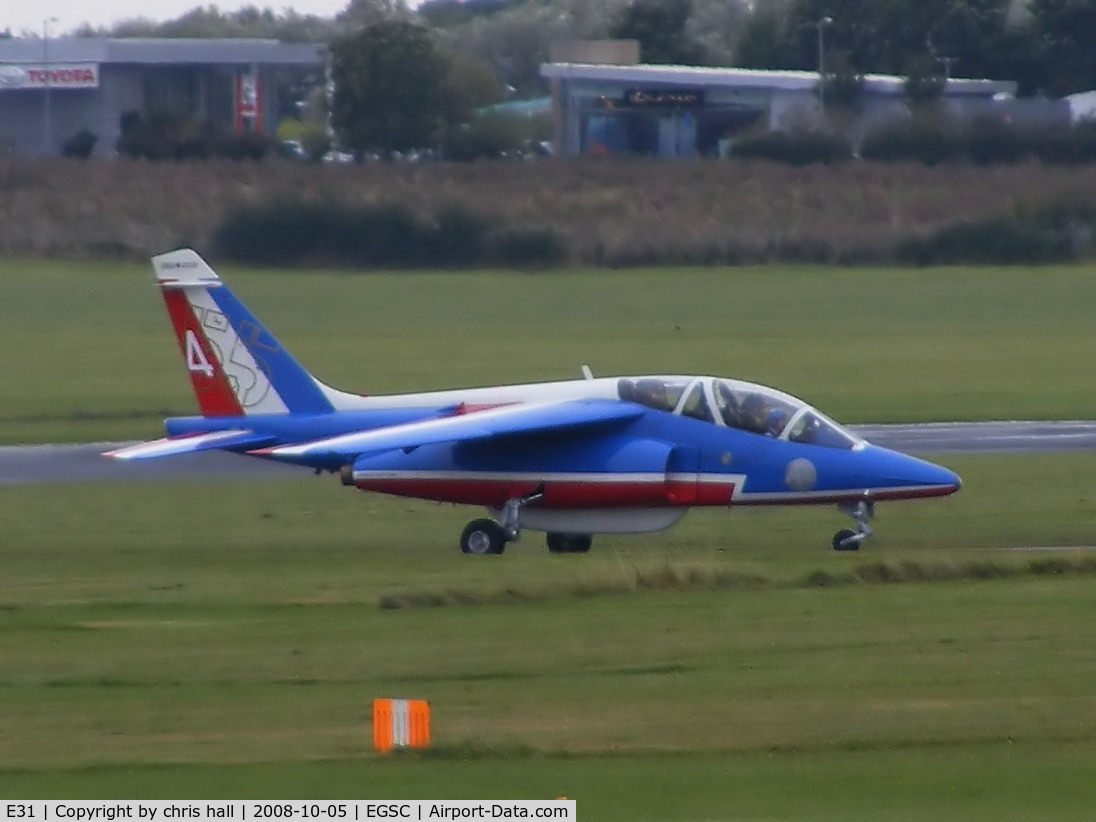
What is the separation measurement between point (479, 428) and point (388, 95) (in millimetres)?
50649

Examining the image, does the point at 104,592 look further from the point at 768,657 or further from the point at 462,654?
the point at 768,657

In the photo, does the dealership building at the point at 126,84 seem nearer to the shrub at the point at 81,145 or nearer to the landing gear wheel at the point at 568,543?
the shrub at the point at 81,145

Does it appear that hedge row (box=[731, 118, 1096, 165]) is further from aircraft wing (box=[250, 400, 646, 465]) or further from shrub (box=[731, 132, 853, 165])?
aircraft wing (box=[250, 400, 646, 465])

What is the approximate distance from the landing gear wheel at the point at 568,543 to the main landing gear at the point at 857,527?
2.72 meters

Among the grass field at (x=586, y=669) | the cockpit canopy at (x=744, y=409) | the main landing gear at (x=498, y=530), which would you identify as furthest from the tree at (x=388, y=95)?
the main landing gear at (x=498, y=530)

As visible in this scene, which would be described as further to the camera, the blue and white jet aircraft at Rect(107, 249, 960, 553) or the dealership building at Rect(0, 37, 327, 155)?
the dealership building at Rect(0, 37, 327, 155)

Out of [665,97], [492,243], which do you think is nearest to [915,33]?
[665,97]

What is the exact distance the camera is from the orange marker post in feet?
39.4

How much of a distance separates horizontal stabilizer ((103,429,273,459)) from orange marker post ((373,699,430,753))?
1002 centimetres

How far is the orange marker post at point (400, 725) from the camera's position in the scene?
12023 millimetres

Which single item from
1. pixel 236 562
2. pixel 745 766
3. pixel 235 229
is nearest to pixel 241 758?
pixel 745 766

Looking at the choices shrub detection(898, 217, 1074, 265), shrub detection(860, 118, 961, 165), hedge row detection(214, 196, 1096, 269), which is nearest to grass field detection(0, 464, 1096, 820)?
hedge row detection(214, 196, 1096, 269)

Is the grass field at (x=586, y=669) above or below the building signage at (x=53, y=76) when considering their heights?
below

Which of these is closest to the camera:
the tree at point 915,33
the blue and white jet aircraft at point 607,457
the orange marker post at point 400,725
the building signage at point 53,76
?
the orange marker post at point 400,725
